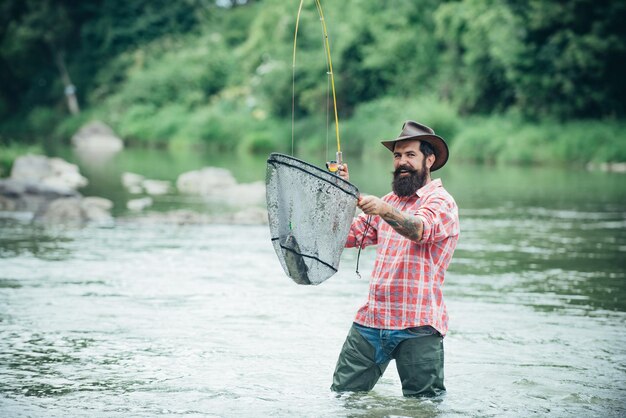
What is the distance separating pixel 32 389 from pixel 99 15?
201 ft

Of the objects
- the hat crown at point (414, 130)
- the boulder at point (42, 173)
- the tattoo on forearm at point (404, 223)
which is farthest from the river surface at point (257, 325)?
the boulder at point (42, 173)

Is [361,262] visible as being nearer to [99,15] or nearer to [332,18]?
[332,18]

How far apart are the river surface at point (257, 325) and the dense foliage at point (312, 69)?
19.8 meters

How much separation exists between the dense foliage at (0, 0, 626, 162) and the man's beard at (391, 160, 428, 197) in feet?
92.3

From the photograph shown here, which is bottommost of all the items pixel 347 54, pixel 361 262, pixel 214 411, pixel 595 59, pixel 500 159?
pixel 214 411

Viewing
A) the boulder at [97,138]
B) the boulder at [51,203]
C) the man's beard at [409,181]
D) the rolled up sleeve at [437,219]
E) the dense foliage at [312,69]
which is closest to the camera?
the rolled up sleeve at [437,219]

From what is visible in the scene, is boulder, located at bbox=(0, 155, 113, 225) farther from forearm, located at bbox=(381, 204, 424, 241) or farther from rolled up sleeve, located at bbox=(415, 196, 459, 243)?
forearm, located at bbox=(381, 204, 424, 241)

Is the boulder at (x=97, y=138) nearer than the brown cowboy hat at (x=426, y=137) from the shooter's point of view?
No

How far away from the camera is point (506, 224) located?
16.5 metres

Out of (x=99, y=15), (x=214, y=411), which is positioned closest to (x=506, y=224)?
(x=214, y=411)

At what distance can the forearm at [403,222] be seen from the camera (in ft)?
16.4

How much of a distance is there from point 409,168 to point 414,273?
601 millimetres

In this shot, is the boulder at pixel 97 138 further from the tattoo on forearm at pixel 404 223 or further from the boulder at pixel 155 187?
the tattoo on forearm at pixel 404 223

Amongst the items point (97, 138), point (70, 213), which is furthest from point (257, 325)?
point (97, 138)
